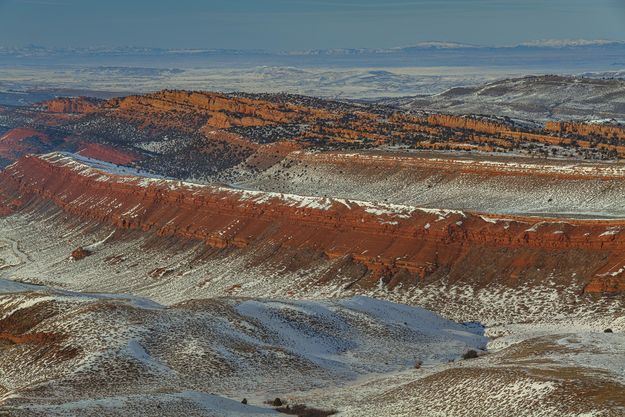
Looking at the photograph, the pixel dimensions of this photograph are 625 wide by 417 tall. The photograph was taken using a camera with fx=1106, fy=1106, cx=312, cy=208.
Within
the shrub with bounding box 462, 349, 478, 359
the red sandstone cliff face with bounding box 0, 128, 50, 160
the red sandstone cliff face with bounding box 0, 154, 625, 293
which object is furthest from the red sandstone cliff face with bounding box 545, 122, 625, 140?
the shrub with bounding box 462, 349, 478, 359

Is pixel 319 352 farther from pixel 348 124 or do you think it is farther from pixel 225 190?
pixel 348 124

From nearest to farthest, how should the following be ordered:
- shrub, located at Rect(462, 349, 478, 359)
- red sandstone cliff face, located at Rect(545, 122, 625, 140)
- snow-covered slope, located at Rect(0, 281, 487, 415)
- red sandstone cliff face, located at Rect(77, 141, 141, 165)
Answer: snow-covered slope, located at Rect(0, 281, 487, 415), shrub, located at Rect(462, 349, 478, 359), red sandstone cliff face, located at Rect(545, 122, 625, 140), red sandstone cliff face, located at Rect(77, 141, 141, 165)

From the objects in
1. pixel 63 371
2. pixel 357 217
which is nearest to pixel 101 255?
pixel 357 217

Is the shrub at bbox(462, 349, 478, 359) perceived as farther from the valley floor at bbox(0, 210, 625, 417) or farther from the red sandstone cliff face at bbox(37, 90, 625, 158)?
the red sandstone cliff face at bbox(37, 90, 625, 158)

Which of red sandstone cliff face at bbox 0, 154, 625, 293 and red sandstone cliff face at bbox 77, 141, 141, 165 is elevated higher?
red sandstone cliff face at bbox 0, 154, 625, 293

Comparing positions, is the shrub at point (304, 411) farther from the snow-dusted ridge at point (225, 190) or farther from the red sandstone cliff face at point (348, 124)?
the red sandstone cliff face at point (348, 124)

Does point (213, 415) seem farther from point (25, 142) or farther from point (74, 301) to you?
point (25, 142)

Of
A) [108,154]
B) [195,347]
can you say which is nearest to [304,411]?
[195,347]

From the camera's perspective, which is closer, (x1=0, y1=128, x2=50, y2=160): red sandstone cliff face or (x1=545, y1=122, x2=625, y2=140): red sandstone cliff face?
(x1=545, y1=122, x2=625, y2=140): red sandstone cliff face

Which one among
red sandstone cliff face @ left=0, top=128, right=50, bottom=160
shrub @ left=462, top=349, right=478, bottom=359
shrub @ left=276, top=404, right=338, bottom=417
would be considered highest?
shrub @ left=276, top=404, right=338, bottom=417
